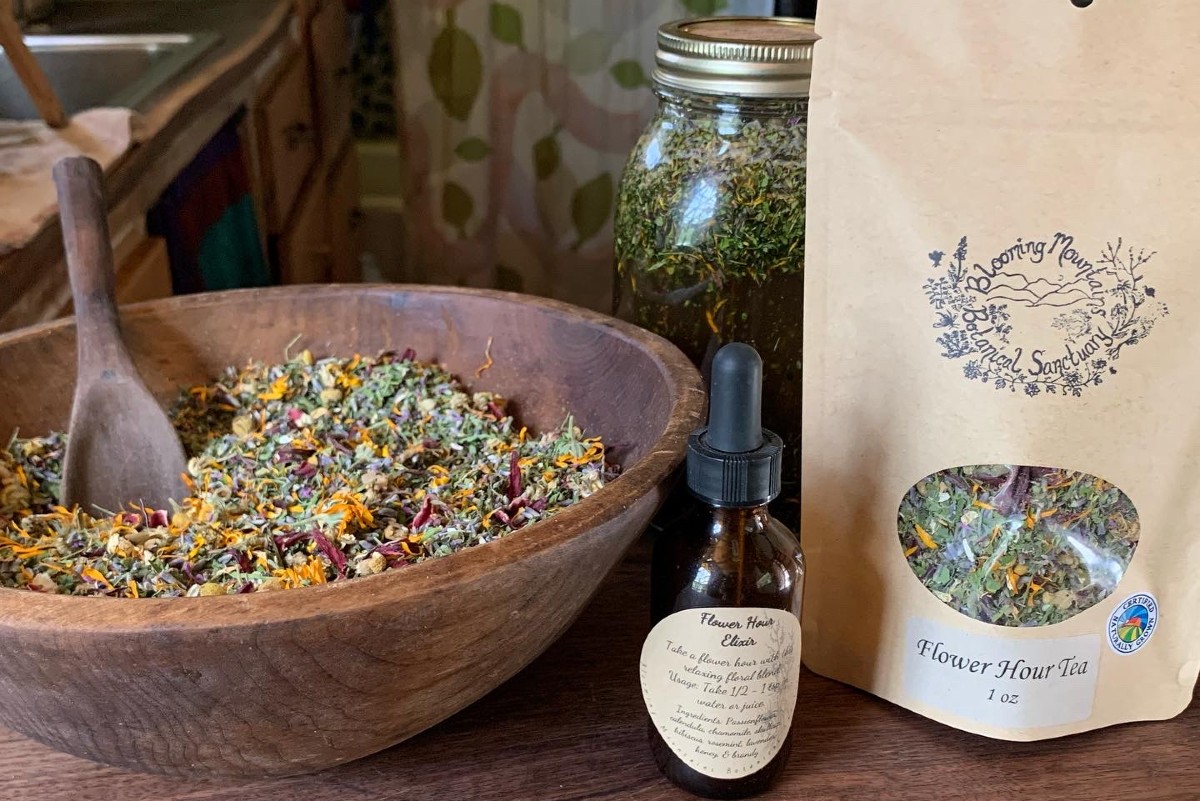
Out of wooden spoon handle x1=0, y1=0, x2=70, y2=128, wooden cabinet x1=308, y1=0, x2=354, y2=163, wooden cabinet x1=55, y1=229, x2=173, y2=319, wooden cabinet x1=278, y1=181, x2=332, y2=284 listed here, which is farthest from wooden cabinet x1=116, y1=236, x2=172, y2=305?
wooden cabinet x1=308, y1=0, x2=354, y2=163

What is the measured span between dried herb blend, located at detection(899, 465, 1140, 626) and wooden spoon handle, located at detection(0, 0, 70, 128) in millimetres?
1092

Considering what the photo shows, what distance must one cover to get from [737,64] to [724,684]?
0.41m

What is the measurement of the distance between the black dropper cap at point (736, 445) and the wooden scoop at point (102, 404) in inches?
17.0

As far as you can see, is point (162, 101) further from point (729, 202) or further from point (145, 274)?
point (729, 202)

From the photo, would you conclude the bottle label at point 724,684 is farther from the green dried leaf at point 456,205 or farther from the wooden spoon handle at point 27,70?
the green dried leaf at point 456,205

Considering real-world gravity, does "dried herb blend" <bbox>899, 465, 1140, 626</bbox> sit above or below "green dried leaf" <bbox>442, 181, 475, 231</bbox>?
above

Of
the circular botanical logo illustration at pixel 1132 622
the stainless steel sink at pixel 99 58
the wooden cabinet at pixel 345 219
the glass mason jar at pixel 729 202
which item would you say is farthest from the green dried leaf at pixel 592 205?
the circular botanical logo illustration at pixel 1132 622

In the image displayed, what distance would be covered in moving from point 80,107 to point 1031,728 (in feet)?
5.11

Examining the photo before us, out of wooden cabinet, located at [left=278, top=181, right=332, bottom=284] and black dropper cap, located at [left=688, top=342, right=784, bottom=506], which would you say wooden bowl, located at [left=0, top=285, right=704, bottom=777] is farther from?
wooden cabinet, located at [left=278, top=181, right=332, bottom=284]

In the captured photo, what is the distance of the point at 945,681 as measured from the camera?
598 millimetres

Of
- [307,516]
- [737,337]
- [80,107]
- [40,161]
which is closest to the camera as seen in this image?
[307,516]

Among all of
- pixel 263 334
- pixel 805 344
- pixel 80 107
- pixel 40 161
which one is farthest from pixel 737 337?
pixel 80 107

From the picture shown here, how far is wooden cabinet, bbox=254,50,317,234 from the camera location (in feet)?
5.57

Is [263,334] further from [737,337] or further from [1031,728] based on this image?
[1031,728]
